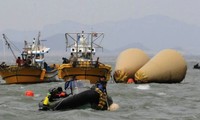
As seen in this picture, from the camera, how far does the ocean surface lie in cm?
2180

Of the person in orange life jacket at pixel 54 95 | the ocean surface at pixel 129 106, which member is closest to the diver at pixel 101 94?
the ocean surface at pixel 129 106

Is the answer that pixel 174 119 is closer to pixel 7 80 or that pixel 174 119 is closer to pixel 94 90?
pixel 94 90

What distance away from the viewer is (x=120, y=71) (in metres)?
42.8

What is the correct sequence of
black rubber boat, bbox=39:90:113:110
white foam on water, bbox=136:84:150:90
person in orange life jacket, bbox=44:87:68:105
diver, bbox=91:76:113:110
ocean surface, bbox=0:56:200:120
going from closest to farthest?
ocean surface, bbox=0:56:200:120
black rubber boat, bbox=39:90:113:110
diver, bbox=91:76:113:110
person in orange life jacket, bbox=44:87:68:105
white foam on water, bbox=136:84:150:90

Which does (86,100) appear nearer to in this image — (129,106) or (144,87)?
(129,106)

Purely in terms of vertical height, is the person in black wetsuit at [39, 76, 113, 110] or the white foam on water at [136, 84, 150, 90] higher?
the person in black wetsuit at [39, 76, 113, 110]

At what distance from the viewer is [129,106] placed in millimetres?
26078

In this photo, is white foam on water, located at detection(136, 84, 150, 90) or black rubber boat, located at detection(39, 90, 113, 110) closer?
black rubber boat, located at detection(39, 90, 113, 110)

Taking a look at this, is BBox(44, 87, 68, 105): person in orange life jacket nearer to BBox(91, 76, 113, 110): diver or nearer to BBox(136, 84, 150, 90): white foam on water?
BBox(91, 76, 113, 110): diver

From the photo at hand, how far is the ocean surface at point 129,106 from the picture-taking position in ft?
71.5

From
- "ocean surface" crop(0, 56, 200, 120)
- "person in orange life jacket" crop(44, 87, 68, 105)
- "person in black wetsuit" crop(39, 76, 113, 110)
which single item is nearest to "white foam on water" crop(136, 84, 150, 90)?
"ocean surface" crop(0, 56, 200, 120)

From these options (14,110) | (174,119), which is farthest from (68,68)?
(174,119)

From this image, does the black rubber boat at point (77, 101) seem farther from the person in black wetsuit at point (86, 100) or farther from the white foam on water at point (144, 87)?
the white foam on water at point (144, 87)

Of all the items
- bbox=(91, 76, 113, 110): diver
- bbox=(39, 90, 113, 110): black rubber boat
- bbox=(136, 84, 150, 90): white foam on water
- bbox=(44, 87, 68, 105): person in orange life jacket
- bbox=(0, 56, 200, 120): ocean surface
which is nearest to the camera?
bbox=(0, 56, 200, 120): ocean surface
